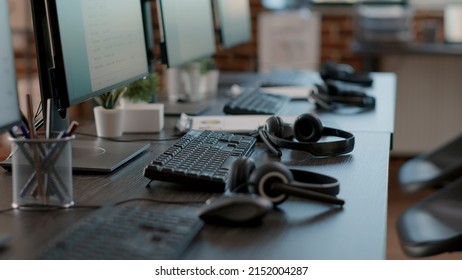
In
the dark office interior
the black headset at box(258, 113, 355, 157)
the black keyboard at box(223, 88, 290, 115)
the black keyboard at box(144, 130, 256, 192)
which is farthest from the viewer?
the dark office interior

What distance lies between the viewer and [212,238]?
1061 mm

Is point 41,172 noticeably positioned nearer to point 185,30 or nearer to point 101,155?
point 101,155

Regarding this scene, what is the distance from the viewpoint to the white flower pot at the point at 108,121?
183 centimetres

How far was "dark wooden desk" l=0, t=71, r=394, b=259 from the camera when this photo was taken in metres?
1.01

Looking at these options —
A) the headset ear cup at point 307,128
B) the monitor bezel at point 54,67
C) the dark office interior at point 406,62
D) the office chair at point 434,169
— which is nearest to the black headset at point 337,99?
the office chair at point 434,169

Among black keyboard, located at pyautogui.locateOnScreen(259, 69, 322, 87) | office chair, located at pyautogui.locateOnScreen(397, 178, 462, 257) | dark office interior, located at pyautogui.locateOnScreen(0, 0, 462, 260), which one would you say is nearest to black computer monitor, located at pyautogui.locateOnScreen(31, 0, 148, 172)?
office chair, located at pyautogui.locateOnScreen(397, 178, 462, 257)

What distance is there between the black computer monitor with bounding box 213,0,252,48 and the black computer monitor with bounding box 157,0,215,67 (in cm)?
29

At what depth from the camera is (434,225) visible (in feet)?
6.29

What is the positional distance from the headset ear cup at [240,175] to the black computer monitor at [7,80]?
0.36 meters

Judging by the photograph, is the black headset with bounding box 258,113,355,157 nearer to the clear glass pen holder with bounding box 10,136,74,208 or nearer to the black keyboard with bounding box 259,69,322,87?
the clear glass pen holder with bounding box 10,136,74,208

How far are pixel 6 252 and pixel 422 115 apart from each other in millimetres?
4092

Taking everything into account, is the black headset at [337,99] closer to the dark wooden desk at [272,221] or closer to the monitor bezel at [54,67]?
the dark wooden desk at [272,221]

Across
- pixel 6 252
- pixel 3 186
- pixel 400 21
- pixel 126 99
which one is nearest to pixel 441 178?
pixel 126 99
